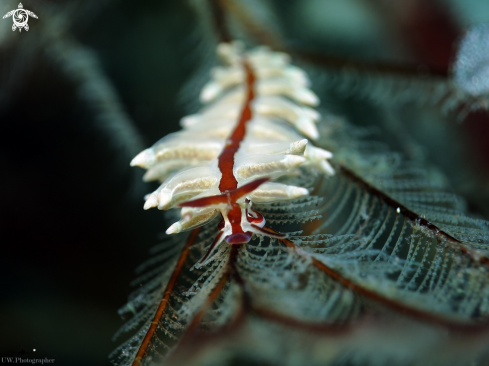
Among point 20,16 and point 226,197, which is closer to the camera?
point 226,197

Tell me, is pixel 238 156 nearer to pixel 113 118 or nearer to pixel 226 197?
pixel 226 197

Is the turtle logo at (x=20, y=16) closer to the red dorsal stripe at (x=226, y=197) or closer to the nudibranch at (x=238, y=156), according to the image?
the nudibranch at (x=238, y=156)

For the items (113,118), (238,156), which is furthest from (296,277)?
(113,118)

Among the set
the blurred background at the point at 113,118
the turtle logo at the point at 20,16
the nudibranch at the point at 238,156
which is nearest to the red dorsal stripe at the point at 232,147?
the nudibranch at the point at 238,156

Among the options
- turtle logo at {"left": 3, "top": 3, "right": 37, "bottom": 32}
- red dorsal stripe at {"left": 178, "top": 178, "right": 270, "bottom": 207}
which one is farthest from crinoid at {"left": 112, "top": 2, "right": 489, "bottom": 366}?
turtle logo at {"left": 3, "top": 3, "right": 37, "bottom": 32}

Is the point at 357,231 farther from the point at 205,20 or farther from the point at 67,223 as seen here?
the point at 205,20

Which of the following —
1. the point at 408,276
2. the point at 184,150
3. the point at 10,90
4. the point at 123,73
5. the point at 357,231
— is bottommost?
the point at 408,276

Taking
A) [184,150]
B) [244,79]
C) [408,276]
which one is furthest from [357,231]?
[244,79]
